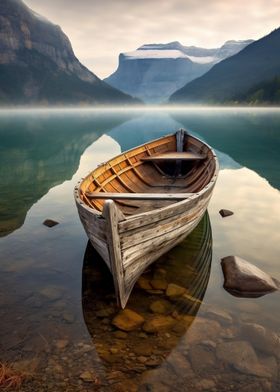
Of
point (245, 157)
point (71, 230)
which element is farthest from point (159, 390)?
point (245, 157)

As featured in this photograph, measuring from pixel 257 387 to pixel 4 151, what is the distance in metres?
31.8

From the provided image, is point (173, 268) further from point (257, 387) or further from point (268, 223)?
point (268, 223)

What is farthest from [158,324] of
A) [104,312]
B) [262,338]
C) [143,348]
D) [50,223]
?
[50,223]

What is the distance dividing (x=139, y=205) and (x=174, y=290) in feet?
9.69

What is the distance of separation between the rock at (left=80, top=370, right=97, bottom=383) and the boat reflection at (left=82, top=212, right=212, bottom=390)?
0.76ft

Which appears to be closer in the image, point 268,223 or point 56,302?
point 56,302

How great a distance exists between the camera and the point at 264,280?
280 inches

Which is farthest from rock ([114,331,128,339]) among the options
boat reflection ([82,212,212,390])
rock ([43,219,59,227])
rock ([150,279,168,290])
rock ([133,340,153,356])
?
rock ([43,219,59,227])

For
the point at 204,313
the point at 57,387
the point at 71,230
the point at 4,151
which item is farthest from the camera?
the point at 4,151

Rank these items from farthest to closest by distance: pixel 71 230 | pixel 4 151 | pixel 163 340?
1. pixel 4 151
2. pixel 71 230
3. pixel 163 340

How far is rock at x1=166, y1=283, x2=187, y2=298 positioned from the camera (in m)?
7.04

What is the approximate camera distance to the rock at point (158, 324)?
589 centimetres

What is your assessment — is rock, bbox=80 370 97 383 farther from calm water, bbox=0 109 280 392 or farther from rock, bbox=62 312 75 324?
rock, bbox=62 312 75 324

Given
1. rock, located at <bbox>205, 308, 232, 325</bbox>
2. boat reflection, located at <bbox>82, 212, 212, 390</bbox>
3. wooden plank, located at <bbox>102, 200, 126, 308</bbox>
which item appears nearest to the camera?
boat reflection, located at <bbox>82, 212, 212, 390</bbox>
